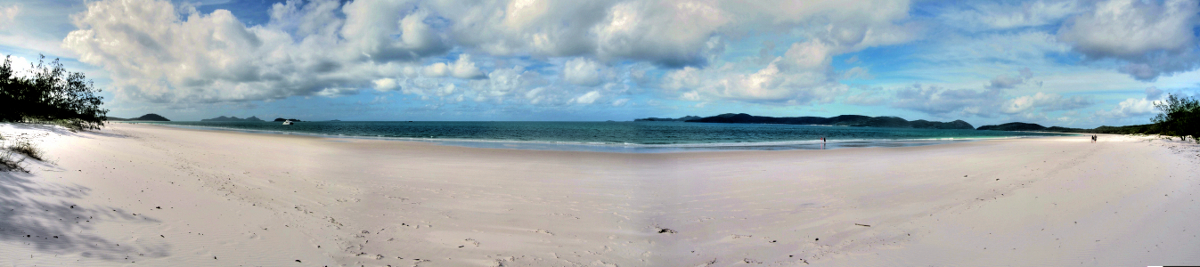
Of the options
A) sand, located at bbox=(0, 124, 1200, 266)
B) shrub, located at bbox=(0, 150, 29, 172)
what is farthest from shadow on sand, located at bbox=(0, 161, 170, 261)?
shrub, located at bbox=(0, 150, 29, 172)

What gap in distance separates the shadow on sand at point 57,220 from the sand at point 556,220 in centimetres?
3

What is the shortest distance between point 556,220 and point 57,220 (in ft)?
19.7

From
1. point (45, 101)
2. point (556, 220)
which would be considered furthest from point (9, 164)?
point (45, 101)

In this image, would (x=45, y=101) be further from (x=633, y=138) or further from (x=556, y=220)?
(x=633, y=138)

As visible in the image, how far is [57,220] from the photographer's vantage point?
5465 millimetres

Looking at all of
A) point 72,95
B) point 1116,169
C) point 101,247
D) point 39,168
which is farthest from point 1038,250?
point 72,95

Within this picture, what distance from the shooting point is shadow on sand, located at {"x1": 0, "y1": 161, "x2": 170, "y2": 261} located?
15.6ft

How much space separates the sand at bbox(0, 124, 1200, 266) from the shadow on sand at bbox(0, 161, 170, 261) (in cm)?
3

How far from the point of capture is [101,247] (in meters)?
4.89

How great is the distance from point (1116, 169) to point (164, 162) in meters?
26.7

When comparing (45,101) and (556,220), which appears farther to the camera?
(45,101)

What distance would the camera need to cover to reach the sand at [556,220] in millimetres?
5387

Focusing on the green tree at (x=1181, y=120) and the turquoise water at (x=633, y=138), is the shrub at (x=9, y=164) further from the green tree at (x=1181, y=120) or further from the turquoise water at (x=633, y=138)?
the green tree at (x=1181, y=120)

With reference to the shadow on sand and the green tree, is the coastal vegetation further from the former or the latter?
the green tree
